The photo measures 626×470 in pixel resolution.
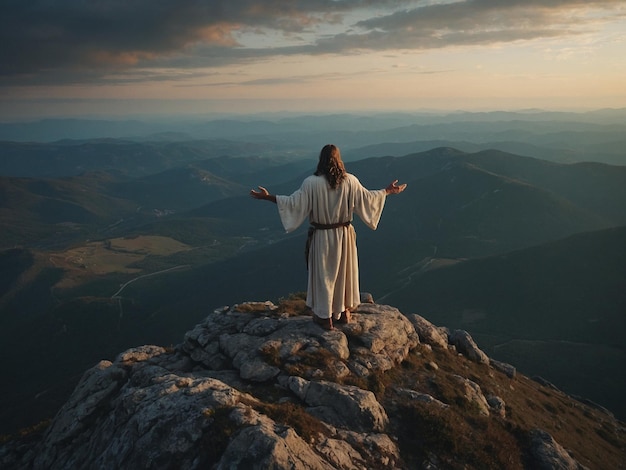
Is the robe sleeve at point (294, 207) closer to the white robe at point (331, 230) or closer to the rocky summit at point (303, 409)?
the white robe at point (331, 230)

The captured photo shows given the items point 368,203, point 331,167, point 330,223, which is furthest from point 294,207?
point 368,203

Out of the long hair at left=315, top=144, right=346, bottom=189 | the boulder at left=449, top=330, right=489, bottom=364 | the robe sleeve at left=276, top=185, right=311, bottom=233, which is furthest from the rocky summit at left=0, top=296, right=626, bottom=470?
the long hair at left=315, top=144, right=346, bottom=189

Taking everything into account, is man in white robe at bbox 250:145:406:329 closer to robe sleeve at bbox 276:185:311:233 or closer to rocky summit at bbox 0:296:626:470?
robe sleeve at bbox 276:185:311:233

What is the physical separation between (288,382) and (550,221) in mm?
222915

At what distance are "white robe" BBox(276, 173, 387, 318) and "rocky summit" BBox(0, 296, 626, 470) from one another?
112cm

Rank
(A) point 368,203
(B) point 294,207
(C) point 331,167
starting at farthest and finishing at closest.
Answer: (A) point 368,203
(B) point 294,207
(C) point 331,167

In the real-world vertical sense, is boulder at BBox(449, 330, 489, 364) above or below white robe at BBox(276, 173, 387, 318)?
below

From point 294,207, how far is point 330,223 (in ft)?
4.15

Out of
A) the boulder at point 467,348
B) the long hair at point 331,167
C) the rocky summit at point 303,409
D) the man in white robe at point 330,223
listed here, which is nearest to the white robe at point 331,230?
the man in white robe at point 330,223

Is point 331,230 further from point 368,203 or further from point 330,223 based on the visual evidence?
point 368,203

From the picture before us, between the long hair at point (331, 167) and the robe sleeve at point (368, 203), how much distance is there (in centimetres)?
78

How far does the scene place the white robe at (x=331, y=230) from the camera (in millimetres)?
11188

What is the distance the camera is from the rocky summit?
24.1 feet

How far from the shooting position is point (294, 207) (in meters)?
11.1
